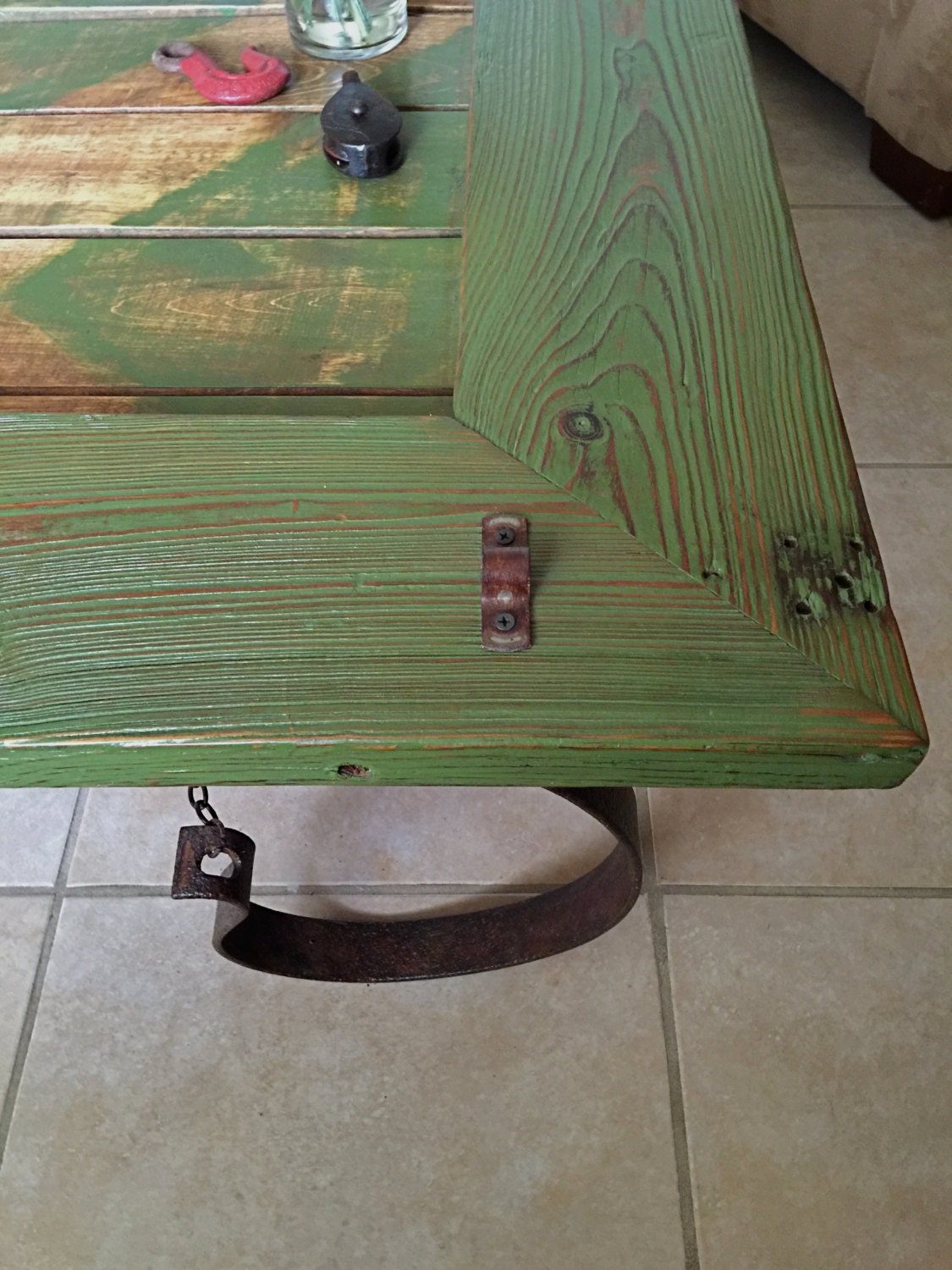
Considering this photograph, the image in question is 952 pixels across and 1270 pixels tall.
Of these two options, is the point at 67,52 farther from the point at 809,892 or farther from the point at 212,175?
the point at 809,892

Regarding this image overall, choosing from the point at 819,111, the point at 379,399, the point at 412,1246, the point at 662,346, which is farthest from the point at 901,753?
the point at 819,111

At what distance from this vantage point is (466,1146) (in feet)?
2.92

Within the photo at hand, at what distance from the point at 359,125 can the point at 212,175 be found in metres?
0.13

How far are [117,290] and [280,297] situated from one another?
119 mm

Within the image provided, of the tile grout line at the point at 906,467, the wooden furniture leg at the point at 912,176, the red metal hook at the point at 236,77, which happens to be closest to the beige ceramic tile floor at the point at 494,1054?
the tile grout line at the point at 906,467

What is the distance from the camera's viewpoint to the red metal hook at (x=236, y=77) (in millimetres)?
884

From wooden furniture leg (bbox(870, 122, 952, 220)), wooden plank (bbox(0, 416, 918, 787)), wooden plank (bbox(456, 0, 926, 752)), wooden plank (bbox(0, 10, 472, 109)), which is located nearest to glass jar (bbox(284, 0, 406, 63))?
wooden plank (bbox(0, 10, 472, 109))

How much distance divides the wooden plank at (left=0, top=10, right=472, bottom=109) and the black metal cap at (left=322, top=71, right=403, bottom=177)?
87 millimetres

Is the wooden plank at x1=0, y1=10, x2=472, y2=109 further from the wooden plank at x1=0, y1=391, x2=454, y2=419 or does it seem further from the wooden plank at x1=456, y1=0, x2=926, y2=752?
the wooden plank at x1=0, y1=391, x2=454, y2=419

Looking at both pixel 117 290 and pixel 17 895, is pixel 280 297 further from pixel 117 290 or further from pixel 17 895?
pixel 17 895

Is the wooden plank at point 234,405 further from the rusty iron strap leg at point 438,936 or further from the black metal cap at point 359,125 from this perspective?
the rusty iron strap leg at point 438,936

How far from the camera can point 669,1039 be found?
94cm

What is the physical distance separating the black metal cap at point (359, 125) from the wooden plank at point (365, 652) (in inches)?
14.6

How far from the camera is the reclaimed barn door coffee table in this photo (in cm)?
50
